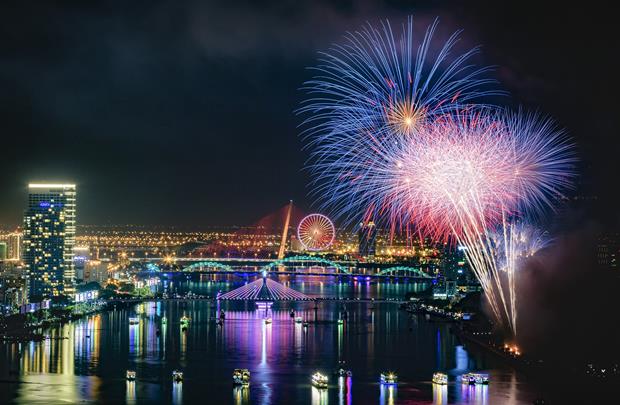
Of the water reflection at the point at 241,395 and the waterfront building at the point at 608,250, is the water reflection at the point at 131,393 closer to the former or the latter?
the water reflection at the point at 241,395

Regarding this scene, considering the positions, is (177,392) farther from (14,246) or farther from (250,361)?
(14,246)

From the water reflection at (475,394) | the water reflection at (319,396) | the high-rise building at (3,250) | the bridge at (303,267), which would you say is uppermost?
the high-rise building at (3,250)

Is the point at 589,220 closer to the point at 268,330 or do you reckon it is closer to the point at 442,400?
the point at 268,330

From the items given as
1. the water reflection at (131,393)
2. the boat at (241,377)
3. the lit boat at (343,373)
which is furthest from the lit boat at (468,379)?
the water reflection at (131,393)

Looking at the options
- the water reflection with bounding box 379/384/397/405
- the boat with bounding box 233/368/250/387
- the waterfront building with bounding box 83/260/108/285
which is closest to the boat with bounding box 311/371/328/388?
the water reflection with bounding box 379/384/397/405

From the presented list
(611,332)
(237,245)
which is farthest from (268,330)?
(237,245)

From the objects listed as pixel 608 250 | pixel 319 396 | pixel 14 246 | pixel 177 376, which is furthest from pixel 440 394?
pixel 14 246

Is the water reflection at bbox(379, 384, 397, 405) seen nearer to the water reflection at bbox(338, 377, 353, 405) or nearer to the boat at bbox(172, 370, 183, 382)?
the water reflection at bbox(338, 377, 353, 405)
